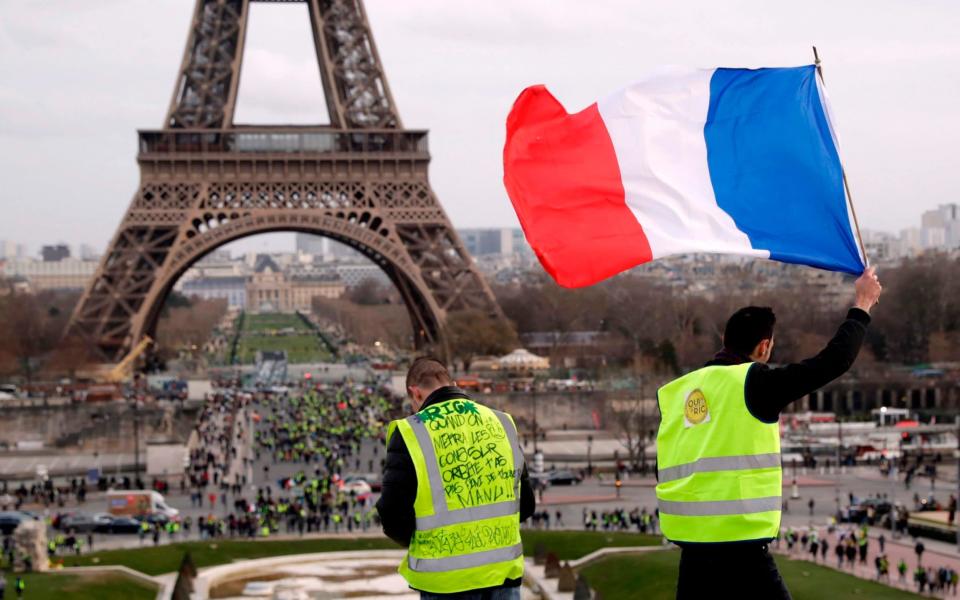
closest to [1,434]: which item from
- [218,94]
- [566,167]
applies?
[218,94]

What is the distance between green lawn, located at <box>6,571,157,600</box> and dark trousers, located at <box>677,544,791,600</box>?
20388 mm

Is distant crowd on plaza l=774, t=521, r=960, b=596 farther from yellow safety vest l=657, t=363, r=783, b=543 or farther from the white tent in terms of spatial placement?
the white tent

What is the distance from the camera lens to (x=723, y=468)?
20.9ft

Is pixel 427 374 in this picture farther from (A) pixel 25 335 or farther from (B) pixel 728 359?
(A) pixel 25 335

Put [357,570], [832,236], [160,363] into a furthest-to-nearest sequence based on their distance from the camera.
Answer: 1. [160,363]
2. [357,570]
3. [832,236]

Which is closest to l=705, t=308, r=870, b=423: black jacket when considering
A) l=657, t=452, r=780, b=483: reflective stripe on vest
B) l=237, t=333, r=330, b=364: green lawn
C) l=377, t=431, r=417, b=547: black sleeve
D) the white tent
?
l=657, t=452, r=780, b=483: reflective stripe on vest

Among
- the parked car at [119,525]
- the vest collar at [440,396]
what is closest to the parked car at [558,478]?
the parked car at [119,525]

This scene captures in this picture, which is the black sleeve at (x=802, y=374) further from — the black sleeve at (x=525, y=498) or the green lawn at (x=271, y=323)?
the green lawn at (x=271, y=323)

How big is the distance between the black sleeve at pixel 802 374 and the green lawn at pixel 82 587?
20758 mm

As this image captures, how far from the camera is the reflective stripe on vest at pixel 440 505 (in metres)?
6.53

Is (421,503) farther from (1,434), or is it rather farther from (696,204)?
(1,434)

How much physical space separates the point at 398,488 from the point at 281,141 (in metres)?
55.5

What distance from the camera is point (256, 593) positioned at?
27391 millimetres

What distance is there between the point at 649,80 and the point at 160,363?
7181cm
